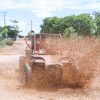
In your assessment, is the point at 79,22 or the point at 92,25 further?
the point at 79,22

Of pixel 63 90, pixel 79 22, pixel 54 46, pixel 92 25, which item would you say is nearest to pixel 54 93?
pixel 63 90

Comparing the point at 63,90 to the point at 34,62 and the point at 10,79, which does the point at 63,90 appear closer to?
the point at 34,62

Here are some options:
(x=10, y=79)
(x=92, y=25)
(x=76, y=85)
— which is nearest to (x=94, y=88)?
(x=76, y=85)

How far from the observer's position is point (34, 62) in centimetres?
1139

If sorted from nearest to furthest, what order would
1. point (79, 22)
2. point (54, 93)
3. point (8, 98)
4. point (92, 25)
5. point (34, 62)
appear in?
1. point (8, 98)
2. point (54, 93)
3. point (34, 62)
4. point (92, 25)
5. point (79, 22)

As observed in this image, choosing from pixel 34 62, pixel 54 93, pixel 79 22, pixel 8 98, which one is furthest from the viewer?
pixel 79 22

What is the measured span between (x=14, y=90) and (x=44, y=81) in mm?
927

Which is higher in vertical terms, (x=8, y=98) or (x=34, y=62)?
(x=34, y=62)

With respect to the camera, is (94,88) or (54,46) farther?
(54,46)

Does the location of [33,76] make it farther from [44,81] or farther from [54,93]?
[54,93]

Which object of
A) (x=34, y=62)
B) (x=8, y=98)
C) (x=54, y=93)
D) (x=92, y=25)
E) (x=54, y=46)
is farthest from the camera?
(x=92, y=25)

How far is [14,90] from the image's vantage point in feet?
37.2

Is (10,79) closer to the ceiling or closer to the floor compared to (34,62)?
closer to the floor

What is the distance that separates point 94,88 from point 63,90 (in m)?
1.13
